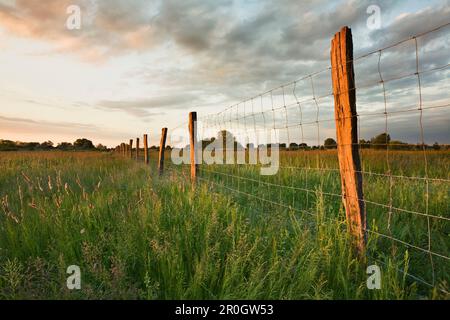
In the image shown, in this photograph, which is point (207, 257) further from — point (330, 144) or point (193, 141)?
point (193, 141)

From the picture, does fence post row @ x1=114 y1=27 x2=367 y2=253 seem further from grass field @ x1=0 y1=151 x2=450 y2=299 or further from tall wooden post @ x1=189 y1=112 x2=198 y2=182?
tall wooden post @ x1=189 y1=112 x2=198 y2=182

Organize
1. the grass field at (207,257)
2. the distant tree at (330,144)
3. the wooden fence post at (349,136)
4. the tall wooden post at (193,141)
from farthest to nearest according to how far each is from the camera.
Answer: the tall wooden post at (193,141) < the distant tree at (330,144) < the wooden fence post at (349,136) < the grass field at (207,257)

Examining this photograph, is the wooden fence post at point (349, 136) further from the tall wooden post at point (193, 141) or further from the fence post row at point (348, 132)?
the tall wooden post at point (193, 141)

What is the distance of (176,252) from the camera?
8.65ft

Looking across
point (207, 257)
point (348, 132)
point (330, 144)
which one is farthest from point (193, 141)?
point (207, 257)

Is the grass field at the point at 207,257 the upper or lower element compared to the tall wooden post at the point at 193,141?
lower

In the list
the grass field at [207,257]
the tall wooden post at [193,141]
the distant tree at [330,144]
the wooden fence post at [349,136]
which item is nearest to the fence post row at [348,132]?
the wooden fence post at [349,136]

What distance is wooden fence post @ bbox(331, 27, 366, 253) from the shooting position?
2907 mm

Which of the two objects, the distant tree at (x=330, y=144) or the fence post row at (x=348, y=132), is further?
the distant tree at (x=330, y=144)

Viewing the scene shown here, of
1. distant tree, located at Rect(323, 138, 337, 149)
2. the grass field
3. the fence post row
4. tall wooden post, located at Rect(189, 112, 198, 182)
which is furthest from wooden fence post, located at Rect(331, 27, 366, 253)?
tall wooden post, located at Rect(189, 112, 198, 182)

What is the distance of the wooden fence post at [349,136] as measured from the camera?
2.91 metres
